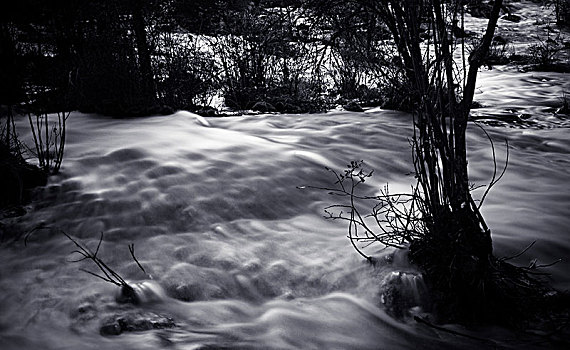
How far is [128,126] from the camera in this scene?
18.0ft

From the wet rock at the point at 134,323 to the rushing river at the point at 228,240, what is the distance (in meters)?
0.04

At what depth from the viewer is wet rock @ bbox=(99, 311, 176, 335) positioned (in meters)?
2.29

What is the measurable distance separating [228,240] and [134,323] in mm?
948

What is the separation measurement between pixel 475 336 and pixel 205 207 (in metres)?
1.96

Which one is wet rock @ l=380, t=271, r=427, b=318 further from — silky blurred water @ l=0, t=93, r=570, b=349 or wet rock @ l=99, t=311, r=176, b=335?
wet rock @ l=99, t=311, r=176, b=335

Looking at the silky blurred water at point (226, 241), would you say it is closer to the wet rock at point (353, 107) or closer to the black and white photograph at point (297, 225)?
the black and white photograph at point (297, 225)

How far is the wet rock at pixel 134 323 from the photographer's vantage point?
7.51 ft

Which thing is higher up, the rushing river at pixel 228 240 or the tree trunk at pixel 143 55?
the tree trunk at pixel 143 55

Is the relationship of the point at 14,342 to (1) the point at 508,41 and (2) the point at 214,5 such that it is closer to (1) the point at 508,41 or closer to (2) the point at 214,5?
(2) the point at 214,5

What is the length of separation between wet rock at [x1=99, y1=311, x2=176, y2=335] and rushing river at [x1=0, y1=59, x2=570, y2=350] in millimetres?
38

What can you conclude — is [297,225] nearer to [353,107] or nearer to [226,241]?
[226,241]

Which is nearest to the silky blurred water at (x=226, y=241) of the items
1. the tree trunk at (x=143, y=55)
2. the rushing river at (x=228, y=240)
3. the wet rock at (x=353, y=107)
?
the rushing river at (x=228, y=240)

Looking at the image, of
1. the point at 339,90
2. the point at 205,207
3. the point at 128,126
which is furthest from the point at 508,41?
the point at 205,207

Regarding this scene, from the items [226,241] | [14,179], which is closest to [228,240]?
[226,241]
